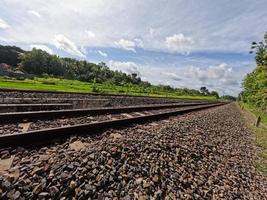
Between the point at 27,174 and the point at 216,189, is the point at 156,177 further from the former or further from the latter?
the point at 27,174

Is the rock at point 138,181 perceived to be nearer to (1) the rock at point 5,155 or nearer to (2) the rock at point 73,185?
(2) the rock at point 73,185

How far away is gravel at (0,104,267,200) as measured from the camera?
10.4 feet

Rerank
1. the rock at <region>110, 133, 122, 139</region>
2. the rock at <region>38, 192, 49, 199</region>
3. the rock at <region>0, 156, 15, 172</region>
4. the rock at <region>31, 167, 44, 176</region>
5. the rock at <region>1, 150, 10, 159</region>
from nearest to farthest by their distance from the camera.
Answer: the rock at <region>38, 192, 49, 199</region> → the rock at <region>31, 167, 44, 176</region> → the rock at <region>0, 156, 15, 172</region> → the rock at <region>1, 150, 10, 159</region> → the rock at <region>110, 133, 122, 139</region>

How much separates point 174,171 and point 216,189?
105cm

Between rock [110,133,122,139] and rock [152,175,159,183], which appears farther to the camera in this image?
rock [110,133,122,139]

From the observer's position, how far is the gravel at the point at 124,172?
3172 mm

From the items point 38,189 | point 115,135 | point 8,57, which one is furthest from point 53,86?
point 8,57

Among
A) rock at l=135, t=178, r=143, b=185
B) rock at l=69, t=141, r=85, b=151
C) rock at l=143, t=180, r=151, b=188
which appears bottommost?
rock at l=143, t=180, r=151, b=188

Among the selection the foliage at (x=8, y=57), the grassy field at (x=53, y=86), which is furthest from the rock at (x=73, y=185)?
the foliage at (x=8, y=57)

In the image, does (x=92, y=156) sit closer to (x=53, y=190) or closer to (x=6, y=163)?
(x=53, y=190)

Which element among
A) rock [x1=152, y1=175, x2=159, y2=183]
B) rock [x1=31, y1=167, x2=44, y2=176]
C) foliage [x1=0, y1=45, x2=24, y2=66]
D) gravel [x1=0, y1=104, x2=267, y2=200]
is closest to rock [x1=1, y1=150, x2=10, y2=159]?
gravel [x1=0, y1=104, x2=267, y2=200]

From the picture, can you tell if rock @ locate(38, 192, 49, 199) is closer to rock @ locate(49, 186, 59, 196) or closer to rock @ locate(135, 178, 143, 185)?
rock @ locate(49, 186, 59, 196)

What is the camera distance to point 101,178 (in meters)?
3.61

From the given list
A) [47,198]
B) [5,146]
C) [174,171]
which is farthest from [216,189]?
[5,146]
